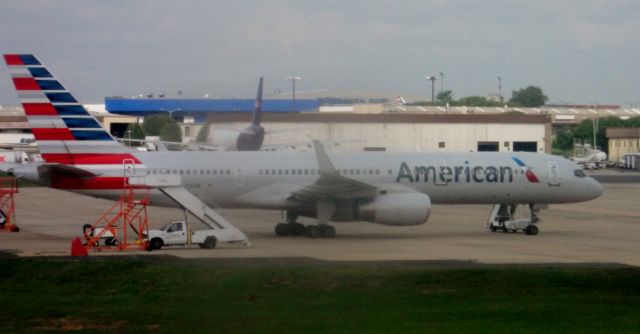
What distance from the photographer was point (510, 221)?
45938 mm

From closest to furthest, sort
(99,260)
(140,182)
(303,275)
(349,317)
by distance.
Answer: (349,317) < (303,275) < (99,260) < (140,182)

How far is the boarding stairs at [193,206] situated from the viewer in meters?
38.1

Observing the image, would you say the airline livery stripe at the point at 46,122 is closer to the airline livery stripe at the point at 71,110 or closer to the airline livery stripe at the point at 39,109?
→ the airline livery stripe at the point at 39,109

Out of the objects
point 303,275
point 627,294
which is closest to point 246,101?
point 303,275

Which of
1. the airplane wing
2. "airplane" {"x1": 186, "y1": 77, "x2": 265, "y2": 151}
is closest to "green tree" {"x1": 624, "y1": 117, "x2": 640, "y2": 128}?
"airplane" {"x1": 186, "y1": 77, "x2": 265, "y2": 151}

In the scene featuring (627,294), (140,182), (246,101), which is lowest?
(627,294)

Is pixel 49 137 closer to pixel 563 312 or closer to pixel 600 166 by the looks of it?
pixel 563 312

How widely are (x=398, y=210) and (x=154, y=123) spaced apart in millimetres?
48025

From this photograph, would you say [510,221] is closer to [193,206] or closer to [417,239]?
[417,239]

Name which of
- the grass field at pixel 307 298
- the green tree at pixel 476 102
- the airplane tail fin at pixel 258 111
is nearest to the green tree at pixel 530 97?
the green tree at pixel 476 102

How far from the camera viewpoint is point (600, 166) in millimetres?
117062

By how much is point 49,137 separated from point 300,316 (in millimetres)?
22692

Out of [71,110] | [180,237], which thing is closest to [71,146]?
[71,110]

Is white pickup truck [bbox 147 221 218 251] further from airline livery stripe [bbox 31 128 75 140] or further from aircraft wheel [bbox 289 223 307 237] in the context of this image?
airline livery stripe [bbox 31 128 75 140]
